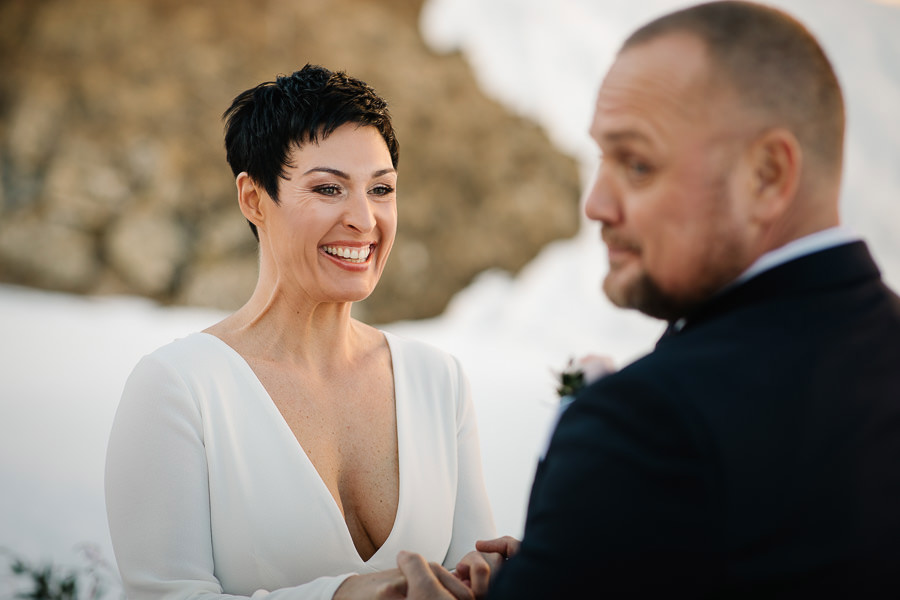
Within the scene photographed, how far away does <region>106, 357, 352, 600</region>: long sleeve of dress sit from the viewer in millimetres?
1500

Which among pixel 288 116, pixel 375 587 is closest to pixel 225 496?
pixel 375 587

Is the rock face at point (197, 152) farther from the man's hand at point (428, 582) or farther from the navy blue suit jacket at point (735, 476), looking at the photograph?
the navy blue suit jacket at point (735, 476)

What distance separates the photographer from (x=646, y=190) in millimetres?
1018

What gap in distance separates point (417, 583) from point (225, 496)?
460mm

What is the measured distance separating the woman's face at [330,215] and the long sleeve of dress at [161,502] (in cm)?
41

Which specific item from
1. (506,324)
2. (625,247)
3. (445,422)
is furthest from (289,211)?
(506,324)

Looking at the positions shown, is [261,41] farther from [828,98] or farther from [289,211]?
[828,98]

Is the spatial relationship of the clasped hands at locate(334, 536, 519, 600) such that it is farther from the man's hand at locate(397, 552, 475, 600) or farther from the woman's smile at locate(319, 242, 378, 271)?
the woman's smile at locate(319, 242, 378, 271)

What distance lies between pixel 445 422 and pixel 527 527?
1007mm

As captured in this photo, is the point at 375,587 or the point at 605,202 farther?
the point at 375,587

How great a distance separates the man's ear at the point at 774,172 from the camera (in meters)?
0.96

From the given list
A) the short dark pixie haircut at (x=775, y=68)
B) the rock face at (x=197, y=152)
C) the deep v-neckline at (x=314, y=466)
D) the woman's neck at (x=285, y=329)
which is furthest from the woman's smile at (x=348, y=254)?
the rock face at (x=197, y=152)

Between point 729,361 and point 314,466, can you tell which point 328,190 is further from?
point 729,361

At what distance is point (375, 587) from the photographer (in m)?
1.41
